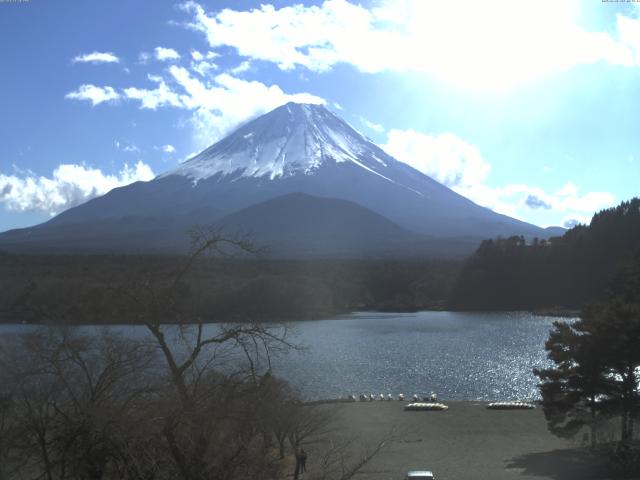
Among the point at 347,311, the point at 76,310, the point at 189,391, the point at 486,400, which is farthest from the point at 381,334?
the point at 189,391

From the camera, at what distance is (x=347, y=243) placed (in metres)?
99.7

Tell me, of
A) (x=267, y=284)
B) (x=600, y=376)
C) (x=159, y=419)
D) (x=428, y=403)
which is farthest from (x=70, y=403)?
(x=267, y=284)

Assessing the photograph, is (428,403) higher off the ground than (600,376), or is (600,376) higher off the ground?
(600,376)

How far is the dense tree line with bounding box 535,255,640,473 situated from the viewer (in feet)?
37.1

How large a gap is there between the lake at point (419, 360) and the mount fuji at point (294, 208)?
43511mm

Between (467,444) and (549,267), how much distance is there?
49257 millimetres

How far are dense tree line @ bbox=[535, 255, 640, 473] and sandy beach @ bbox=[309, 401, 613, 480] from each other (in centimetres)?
70

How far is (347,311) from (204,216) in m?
46.0

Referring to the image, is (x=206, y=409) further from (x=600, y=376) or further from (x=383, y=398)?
(x=383, y=398)

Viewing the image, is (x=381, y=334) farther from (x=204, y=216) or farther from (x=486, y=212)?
(x=486, y=212)

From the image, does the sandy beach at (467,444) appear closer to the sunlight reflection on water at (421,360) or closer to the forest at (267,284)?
the sunlight reflection on water at (421,360)

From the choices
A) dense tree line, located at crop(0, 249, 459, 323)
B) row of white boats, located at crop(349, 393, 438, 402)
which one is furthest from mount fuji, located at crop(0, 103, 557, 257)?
row of white boats, located at crop(349, 393, 438, 402)

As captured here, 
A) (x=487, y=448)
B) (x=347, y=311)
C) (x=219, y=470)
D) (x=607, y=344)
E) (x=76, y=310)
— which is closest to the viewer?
(x=219, y=470)

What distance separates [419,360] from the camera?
2759 cm
